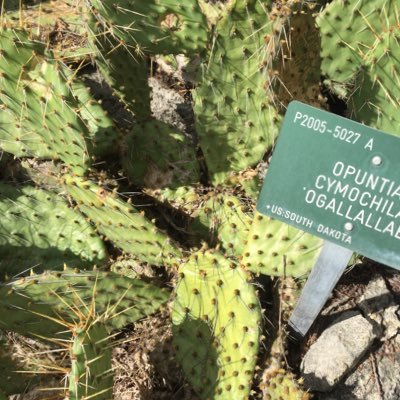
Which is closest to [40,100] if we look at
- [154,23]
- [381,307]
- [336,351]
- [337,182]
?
[154,23]

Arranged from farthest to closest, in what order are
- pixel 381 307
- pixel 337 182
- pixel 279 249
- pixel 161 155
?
pixel 161 155, pixel 381 307, pixel 279 249, pixel 337 182

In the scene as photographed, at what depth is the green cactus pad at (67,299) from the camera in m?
1.76

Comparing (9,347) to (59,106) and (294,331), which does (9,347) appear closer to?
(59,106)

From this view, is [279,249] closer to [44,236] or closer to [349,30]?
[349,30]

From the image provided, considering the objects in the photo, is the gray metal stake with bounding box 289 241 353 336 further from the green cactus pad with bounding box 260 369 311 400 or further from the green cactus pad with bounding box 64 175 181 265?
the green cactus pad with bounding box 64 175 181 265

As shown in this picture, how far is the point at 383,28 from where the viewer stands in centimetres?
203

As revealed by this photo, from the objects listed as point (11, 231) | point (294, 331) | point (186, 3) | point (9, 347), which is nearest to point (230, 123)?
point (186, 3)

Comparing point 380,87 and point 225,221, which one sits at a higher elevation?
point 380,87

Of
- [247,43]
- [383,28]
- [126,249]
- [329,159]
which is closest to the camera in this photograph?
[329,159]

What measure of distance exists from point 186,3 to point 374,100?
32.8 inches

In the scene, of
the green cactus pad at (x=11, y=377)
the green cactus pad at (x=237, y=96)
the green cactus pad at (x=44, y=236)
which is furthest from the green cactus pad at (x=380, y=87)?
the green cactus pad at (x=11, y=377)

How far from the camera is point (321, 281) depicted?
1.76 meters

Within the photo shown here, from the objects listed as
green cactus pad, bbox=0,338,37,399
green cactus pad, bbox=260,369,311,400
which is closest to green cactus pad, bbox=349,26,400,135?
green cactus pad, bbox=260,369,311,400

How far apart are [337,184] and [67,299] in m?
1.02
